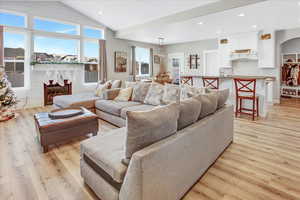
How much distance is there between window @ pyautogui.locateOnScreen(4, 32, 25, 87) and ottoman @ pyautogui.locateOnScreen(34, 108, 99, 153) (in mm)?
3734

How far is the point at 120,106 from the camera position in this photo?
383 cm

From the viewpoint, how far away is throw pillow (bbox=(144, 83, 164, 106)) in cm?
383

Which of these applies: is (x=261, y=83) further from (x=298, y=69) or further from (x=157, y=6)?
(x=298, y=69)

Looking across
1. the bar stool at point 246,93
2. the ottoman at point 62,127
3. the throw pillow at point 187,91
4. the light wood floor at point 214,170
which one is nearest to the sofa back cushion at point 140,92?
the throw pillow at point 187,91

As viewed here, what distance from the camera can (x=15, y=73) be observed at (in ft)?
19.1

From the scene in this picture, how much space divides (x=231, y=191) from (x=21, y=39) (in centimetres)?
691

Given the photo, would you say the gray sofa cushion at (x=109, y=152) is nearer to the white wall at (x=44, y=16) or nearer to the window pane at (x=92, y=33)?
the white wall at (x=44, y=16)

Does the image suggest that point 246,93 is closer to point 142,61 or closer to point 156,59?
point 142,61

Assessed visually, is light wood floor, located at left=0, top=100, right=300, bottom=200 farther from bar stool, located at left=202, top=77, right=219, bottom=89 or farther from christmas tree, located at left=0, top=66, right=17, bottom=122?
bar stool, located at left=202, top=77, right=219, bottom=89

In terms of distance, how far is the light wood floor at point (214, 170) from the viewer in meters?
1.81

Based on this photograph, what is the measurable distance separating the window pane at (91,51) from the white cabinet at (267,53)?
6.36 metres

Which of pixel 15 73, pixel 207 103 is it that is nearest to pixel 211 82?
pixel 207 103

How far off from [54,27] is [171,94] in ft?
17.4

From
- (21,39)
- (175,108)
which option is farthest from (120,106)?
(21,39)
